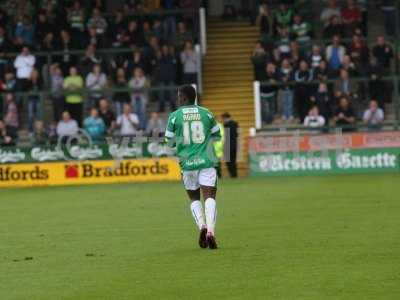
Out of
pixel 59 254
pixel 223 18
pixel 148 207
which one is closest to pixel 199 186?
pixel 59 254

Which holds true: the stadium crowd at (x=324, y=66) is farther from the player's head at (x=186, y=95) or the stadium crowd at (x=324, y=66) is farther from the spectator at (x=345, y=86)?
the player's head at (x=186, y=95)

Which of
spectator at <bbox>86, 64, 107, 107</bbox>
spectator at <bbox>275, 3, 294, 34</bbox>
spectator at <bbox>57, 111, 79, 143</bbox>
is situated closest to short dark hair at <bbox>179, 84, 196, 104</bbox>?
spectator at <bbox>57, 111, 79, 143</bbox>

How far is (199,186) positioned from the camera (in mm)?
14883

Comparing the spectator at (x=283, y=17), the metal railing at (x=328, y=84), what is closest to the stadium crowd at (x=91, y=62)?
the metal railing at (x=328, y=84)

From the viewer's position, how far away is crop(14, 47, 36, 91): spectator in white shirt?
Result: 34.2m

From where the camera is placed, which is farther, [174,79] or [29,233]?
[174,79]

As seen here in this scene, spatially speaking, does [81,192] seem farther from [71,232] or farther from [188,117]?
[188,117]

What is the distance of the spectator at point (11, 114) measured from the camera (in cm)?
3297

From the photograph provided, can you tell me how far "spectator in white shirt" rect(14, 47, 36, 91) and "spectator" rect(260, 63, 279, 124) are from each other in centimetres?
687

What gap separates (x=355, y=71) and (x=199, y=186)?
19.1 m

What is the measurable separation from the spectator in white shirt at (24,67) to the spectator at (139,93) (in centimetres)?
310

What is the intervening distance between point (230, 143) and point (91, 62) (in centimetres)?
529

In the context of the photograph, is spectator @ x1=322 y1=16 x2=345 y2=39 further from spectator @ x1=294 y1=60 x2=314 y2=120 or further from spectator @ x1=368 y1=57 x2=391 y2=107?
spectator @ x1=368 y1=57 x2=391 y2=107

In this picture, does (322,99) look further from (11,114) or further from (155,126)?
(11,114)
